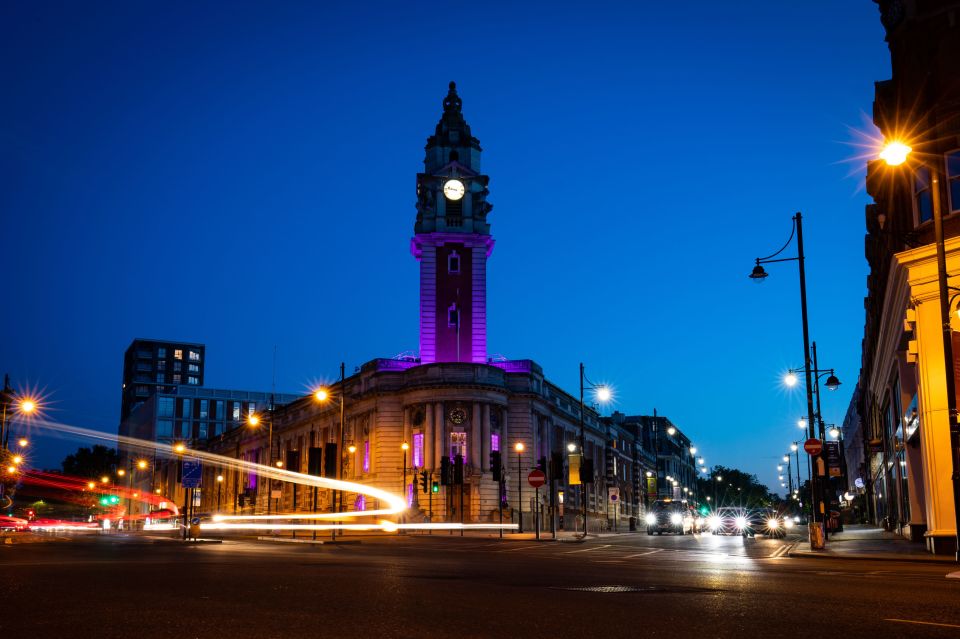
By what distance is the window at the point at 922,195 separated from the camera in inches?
1102

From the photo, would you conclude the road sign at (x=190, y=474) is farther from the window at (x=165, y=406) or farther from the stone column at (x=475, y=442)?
the window at (x=165, y=406)

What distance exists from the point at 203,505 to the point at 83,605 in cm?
11874

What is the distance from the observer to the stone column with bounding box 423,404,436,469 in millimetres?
68938

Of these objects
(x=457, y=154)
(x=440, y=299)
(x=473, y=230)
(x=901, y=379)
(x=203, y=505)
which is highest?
(x=457, y=154)

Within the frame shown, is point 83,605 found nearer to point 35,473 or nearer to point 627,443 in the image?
point 627,443

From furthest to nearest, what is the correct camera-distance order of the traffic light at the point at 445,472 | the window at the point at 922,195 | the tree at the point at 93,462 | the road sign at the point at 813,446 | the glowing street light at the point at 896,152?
the tree at the point at 93,462 → the traffic light at the point at 445,472 → the road sign at the point at 813,446 → the window at the point at 922,195 → the glowing street light at the point at 896,152

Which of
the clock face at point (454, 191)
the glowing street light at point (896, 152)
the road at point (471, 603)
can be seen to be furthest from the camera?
the clock face at point (454, 191)

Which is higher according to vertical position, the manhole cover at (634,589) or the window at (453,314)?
the window at (453,314)

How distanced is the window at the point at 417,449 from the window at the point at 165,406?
8534cm

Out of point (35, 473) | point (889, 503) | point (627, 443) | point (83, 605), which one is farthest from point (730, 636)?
point (35, 473)

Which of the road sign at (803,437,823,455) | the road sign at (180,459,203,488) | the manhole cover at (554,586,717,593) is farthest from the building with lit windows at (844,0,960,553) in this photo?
the road sign at (180,459,203,488)

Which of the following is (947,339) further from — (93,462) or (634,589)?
(93,462)

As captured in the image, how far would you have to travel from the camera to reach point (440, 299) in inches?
3007

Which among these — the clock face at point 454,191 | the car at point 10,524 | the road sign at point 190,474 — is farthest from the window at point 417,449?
the car at point 10,524
